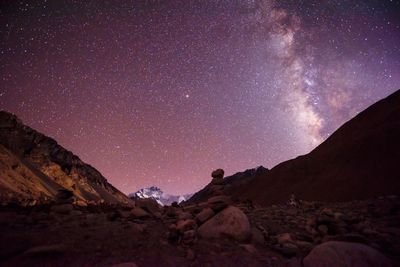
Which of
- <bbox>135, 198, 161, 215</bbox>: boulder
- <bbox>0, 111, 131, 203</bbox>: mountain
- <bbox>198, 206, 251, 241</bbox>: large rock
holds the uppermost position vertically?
<bbox>0, 111, 131, 203</bbox>: mountain

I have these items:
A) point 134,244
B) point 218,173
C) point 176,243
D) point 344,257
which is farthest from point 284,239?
point 218,173

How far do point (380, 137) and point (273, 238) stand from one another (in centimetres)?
3183

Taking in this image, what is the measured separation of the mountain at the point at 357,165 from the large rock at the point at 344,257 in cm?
1463

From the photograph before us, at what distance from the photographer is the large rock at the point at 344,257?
5969 mm

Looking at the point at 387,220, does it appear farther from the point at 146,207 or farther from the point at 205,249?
the point at 146,207

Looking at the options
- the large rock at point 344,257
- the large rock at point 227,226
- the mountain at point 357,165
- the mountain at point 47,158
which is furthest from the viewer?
the mountain at point 47,158

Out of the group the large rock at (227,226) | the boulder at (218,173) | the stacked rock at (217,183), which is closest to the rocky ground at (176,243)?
the large rock at (227,226)

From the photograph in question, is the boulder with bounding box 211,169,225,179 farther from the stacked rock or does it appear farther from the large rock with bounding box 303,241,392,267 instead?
the large rock with bounding box 303,241,392,267

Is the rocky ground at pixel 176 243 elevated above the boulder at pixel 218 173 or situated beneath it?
situated beneath

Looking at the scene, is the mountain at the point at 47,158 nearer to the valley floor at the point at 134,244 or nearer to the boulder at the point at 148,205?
the boulder at the point at 148,205

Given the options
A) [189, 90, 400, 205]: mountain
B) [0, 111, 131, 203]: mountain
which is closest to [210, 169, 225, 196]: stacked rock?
[189, 90, 400, 205]: mountain

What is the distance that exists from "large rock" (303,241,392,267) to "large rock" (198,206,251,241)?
61.9 inches

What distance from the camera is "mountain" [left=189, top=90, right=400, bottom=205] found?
2544cm

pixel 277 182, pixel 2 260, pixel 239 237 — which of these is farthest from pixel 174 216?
pixel 277 182
